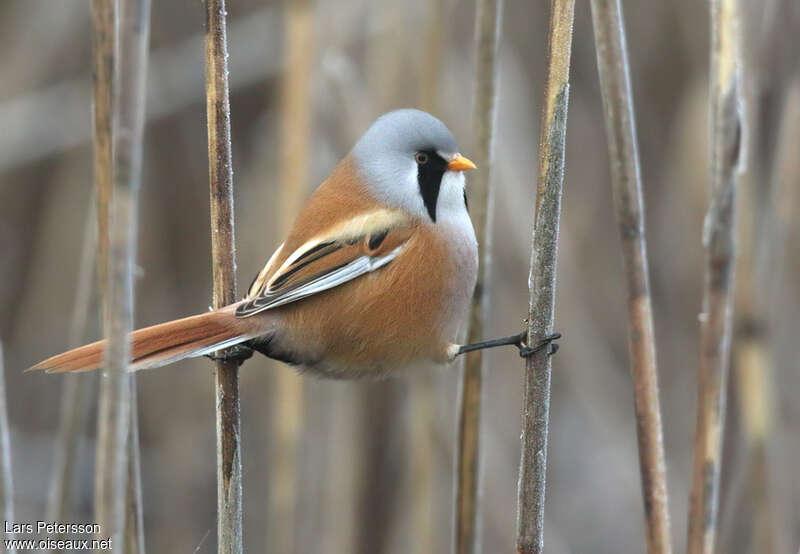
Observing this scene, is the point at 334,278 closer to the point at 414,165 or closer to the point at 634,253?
the point at 414,165

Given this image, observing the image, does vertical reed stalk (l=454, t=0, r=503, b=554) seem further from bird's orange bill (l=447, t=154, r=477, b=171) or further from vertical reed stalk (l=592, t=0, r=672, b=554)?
vertical reed stalk (l=592, t=0, r=672, b=554)

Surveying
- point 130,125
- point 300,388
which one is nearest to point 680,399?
point 300,388

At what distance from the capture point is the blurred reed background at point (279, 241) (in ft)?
9.79

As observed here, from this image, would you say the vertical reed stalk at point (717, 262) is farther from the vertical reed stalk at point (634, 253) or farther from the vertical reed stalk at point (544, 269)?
the vertical reed stalk at point (544, 269)

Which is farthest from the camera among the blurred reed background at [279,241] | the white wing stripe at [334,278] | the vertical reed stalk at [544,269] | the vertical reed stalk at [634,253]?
the blurred reed background at [279,241]

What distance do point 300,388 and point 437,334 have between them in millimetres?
873

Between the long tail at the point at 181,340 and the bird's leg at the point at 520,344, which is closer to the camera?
the bird's leg at the point at 520,344

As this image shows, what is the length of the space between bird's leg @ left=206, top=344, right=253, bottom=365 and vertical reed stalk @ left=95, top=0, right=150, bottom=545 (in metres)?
0.48

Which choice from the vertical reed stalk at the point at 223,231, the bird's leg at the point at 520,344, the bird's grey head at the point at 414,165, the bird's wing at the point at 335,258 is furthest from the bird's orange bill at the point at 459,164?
the vertical reed stalk at the point at 223,231

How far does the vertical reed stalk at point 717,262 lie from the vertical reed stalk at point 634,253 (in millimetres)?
105

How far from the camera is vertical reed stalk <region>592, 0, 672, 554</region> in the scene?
5.68 feet

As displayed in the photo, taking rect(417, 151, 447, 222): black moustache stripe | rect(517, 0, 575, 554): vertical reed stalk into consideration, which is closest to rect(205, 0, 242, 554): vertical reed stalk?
rect(517, 0, 575, 554): vertical reed stalk

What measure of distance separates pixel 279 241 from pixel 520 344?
1415 millimetres

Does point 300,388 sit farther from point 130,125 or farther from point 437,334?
point 130,125
